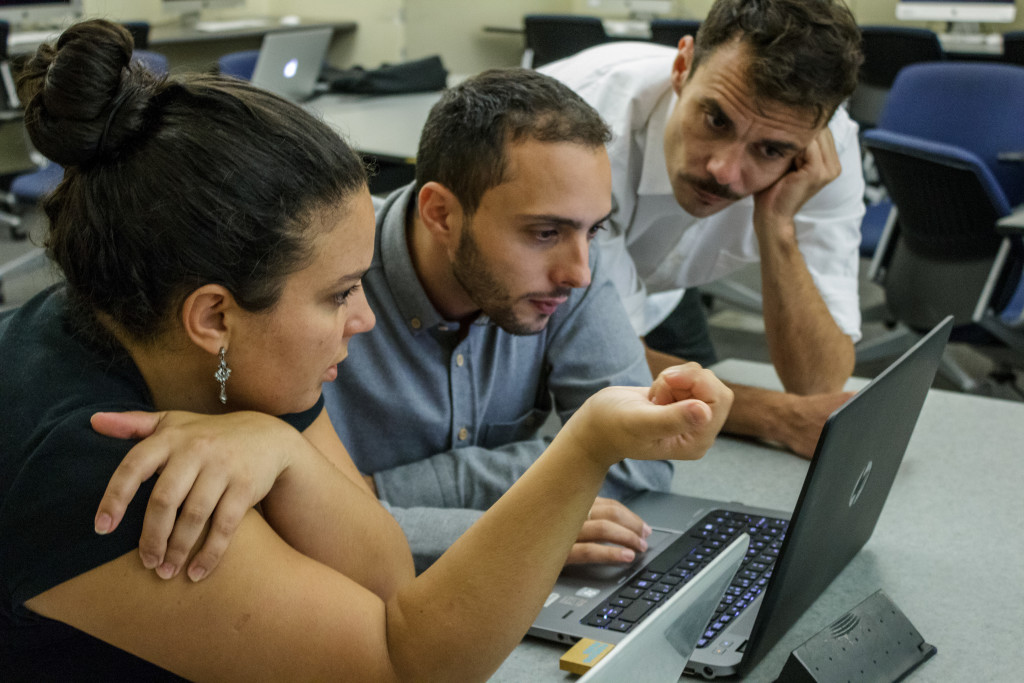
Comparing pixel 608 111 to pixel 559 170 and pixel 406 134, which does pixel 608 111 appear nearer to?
pixel 559 170

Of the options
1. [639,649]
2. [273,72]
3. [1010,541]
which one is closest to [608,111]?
[1010,541]

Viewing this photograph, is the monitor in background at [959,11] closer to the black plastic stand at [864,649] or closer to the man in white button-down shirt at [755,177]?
the man in white button-down shirt at [755,177]

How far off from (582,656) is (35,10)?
5303 mm

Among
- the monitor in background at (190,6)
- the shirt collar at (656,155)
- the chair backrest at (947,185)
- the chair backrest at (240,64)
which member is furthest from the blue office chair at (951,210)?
the monitor in background at (190,6)

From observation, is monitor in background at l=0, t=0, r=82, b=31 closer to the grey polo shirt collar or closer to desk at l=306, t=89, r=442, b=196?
desk at l=306, t=89, r=442, b=196

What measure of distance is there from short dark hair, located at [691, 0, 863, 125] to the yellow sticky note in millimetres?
927

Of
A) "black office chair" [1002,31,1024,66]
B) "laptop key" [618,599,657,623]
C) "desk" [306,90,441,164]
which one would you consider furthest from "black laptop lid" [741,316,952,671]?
"black office chair" [1002,31,1024,66]

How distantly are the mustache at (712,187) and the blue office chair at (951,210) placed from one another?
1.07m

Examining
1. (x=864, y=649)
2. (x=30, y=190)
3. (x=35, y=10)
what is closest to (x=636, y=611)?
(x=864, y=649)

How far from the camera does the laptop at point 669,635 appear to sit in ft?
1.66

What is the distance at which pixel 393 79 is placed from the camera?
13.3ft

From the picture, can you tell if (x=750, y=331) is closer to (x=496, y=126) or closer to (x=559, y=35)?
(x=559, y=35)

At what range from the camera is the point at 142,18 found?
5934mm

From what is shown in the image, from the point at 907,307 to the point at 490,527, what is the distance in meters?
2.29
